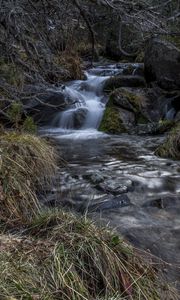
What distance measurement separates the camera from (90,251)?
11.0 feet

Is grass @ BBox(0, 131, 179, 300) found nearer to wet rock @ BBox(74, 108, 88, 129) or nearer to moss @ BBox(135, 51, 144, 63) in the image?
wet rock @ BBox(74, 108, 88, 129)

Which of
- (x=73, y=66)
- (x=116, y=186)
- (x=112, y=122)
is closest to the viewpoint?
(x=116, y=186)

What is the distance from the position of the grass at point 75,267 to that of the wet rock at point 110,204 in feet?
5.70

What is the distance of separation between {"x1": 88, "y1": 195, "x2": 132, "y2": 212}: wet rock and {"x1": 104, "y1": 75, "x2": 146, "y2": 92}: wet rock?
7998mm

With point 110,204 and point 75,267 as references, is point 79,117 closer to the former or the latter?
point 110,204

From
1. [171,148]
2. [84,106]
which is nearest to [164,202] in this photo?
[171,148]

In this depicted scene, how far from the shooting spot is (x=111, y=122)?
1162 cm

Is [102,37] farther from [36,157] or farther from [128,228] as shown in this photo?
[128,228]

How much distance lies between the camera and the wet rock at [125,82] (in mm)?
13422

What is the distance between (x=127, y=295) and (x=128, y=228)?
1.81 metres

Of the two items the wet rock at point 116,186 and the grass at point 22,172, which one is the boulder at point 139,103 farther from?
the wet rock at point 116,186

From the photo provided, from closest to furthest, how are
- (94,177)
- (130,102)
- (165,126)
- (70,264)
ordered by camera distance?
(70,264), (94,177), (165,126), (130,102)

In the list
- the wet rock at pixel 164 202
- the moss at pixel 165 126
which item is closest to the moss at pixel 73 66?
the moss at pixel 165 126

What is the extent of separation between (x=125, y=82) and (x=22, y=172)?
26.9ft
